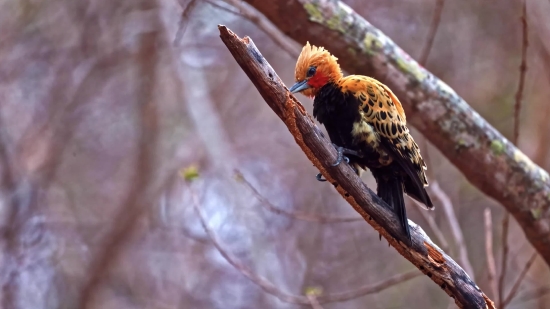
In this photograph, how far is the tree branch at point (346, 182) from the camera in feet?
6.61

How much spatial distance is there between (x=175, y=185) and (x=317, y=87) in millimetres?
3979

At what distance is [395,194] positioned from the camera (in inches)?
102

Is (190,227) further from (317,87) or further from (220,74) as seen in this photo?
(317,87)

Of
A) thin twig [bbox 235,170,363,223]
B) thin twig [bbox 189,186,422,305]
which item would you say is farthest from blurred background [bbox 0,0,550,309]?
thin twig [bbox 189,186,422,305]

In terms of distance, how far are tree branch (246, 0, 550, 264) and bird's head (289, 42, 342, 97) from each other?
597 mm

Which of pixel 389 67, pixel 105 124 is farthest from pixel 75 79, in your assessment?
pixel 389 67

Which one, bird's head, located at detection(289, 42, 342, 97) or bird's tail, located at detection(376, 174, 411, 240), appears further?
bird's head, located at detection(289, 42, 342, 97)

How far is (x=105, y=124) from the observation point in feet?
21.6

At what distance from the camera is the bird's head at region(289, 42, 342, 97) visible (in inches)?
107

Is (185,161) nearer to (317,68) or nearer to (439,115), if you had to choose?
(439,115)

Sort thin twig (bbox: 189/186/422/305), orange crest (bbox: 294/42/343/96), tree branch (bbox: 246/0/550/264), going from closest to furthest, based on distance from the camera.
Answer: orange crest (bbox: 294/42/343/96) < tree branch (bbox: 246/0/550/264) < thin twig (bbox: 189/186/422/305)

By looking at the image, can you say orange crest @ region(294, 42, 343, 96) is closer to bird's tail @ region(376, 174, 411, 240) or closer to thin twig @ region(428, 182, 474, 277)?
bird's tail @ region(376, 174, 411, 240)

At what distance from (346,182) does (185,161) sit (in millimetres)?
4379

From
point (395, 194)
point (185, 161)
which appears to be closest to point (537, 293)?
point (395, 194)
